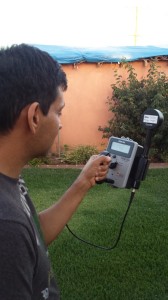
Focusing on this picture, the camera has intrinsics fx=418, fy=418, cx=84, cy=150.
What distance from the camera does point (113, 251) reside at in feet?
13.1

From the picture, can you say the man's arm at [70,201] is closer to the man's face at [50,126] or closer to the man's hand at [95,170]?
the man's hand at [95,170]

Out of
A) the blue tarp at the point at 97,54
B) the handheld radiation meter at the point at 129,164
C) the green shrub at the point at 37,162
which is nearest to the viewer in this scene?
the handheld radiation meter at the point at 129,164

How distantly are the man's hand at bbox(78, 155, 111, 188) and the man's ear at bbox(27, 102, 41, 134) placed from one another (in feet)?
2.14

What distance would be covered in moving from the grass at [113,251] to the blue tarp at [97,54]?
11.4ft

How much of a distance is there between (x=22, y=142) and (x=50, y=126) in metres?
0.09

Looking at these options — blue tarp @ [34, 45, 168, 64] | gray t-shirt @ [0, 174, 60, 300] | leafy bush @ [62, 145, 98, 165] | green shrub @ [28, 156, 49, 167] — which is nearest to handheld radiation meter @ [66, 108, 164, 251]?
gray t-shirt @ [0, 174, 60, 300]

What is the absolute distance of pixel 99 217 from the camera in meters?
4.94

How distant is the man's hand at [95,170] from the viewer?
65.3 inches

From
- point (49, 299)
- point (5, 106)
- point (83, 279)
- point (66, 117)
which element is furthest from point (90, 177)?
point (66, 117)

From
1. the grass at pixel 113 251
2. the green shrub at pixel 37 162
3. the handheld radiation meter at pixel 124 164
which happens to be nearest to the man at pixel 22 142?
the handheld radiation meter at pixel 124 164

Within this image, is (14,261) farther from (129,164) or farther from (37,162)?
(37,162)

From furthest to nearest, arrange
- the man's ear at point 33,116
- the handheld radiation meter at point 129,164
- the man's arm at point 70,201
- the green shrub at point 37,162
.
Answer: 1. the green shrub at point 37,162
2. the handheld radiation meter at point 129,164
3. the man's arm at point 70,201
4. the man's ear at point 33,116

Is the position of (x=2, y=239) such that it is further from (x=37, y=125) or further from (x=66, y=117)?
(x=66, y=117)

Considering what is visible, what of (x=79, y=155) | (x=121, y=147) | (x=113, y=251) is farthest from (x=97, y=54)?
(x=121, y=147)
